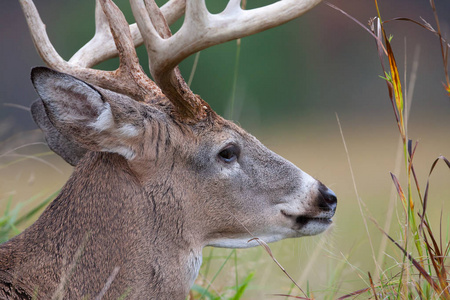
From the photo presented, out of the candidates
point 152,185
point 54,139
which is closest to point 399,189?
point 152,185

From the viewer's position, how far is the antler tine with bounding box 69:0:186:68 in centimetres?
457

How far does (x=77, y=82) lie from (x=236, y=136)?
0.99 m

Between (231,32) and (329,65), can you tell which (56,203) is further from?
(329,65)

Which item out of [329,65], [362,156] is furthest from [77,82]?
[329,65]

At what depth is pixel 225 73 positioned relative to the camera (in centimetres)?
1459

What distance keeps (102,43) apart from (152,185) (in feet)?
4.19

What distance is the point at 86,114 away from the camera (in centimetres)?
346

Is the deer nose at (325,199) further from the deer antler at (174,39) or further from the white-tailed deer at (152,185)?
the deer antler at (174,39)

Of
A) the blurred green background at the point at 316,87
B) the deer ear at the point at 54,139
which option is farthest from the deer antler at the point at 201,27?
the blurred green background at the point at 316,87

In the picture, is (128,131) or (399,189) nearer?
(128,131)

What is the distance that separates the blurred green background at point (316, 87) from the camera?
1112 cm

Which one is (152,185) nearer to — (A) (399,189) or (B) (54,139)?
(B) (54,139)

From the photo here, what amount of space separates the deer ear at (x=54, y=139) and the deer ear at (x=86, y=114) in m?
0.80

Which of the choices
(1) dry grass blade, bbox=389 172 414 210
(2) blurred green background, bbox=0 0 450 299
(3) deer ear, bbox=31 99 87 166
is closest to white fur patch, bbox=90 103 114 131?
(3) deer ear, bbox=31 99 87 166
